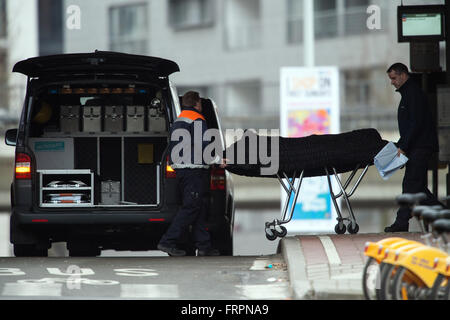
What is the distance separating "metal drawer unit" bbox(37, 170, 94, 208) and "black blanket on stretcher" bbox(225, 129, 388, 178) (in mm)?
1569

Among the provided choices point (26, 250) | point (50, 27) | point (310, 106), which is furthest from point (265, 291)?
point (50, 27)

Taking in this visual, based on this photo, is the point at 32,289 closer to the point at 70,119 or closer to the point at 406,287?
the point at 406,287

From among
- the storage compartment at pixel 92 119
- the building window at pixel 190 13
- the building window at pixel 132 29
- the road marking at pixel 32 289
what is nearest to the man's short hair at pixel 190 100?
the storage compartment at pixel 92 119

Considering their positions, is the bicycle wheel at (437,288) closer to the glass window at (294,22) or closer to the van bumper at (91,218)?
the van bumper at (91,218)

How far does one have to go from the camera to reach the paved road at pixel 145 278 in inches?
399

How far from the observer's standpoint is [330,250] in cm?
1151

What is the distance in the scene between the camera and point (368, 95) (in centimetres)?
3881

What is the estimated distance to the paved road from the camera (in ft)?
33.2

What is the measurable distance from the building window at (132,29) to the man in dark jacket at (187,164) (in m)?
32.9

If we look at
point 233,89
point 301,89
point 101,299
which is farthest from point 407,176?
point 233,89

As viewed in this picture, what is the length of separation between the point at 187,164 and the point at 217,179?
56 centimetres

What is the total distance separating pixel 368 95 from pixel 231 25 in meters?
7.04
